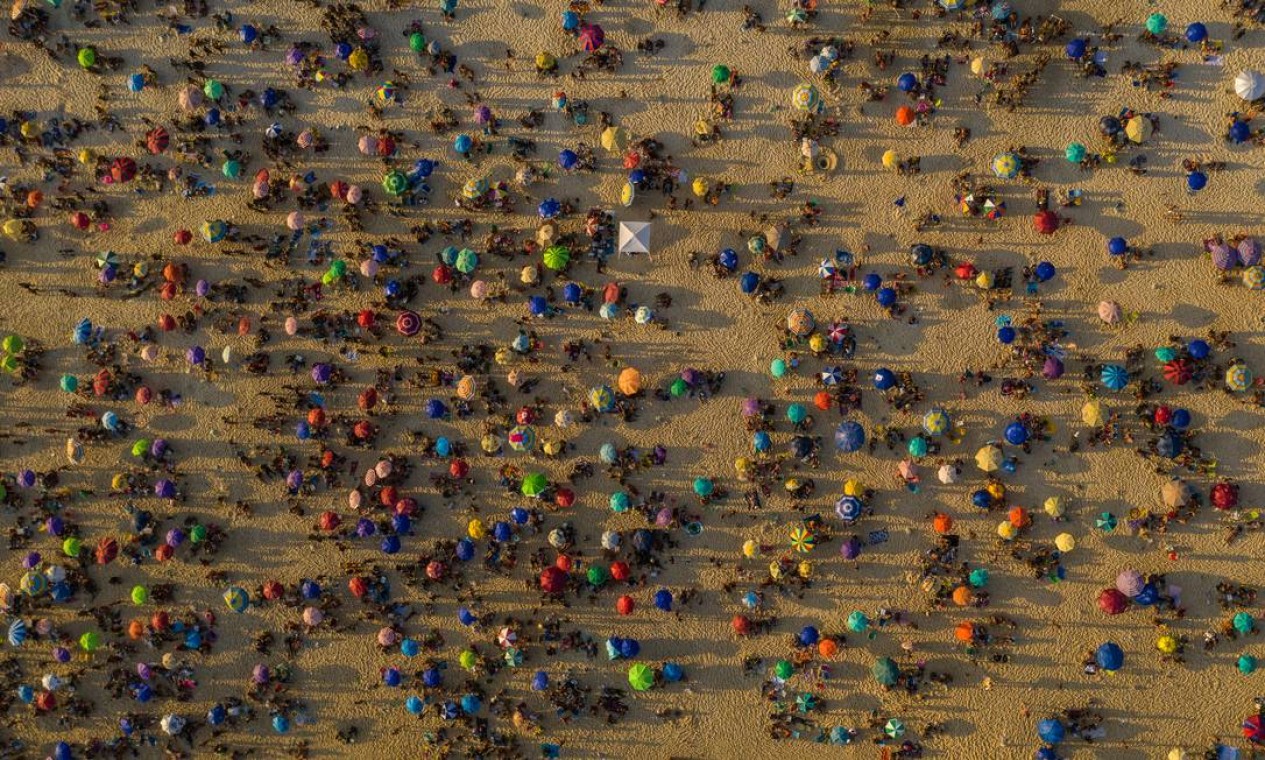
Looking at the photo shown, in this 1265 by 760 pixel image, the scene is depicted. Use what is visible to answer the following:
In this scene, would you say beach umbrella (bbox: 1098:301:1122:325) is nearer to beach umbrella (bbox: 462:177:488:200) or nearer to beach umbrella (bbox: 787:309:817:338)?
beach umbrella (bbox: 787:309:817:338)

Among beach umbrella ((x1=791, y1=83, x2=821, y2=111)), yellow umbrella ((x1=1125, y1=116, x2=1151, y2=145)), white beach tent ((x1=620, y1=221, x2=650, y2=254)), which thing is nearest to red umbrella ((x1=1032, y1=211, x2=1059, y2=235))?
yellow umbrella ((x1=1125, y1=116, x2=1151, y2=145))

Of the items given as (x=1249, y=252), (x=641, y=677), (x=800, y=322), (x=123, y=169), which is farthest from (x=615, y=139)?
(x=1249, y=252)

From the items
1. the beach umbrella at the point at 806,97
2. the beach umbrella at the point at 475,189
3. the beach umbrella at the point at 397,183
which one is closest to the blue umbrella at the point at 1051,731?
the beach umbrella at the point at 806,97

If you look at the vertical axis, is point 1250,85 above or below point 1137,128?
above

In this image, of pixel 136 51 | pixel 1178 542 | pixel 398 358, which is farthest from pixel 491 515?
pixel 1178 542

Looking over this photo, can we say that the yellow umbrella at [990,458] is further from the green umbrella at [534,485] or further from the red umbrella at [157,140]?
the red umbrella at [157,140]

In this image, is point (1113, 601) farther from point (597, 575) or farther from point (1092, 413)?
point (597, 575)
